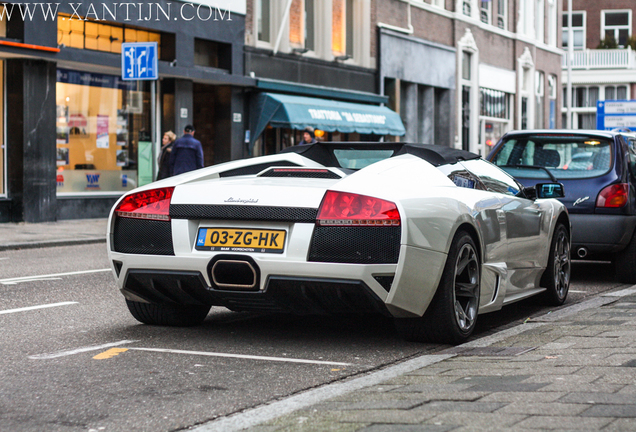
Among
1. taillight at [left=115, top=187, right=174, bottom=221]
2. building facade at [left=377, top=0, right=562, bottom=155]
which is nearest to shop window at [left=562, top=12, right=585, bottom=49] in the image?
building facade at [left=377, top=0, right=562, bottom=155]

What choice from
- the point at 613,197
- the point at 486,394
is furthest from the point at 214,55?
the point at 486,394

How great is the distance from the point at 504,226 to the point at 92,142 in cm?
1443

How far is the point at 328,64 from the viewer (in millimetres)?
26562

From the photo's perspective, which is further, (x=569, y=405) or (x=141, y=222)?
(x=141, y=222)

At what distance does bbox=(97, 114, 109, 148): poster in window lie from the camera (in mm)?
19844

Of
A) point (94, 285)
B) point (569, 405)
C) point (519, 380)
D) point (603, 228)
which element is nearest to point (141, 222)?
point (519, 380)

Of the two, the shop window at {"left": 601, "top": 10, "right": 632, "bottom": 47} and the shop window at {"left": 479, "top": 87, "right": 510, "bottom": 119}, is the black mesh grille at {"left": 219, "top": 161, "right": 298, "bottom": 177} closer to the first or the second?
the shop window at {"left": 479, "top": 87, "right": 510, "bottom": 119}

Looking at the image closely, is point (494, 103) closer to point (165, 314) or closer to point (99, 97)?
point (99, 97)

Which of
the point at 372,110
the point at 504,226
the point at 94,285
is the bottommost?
the point at 94,285

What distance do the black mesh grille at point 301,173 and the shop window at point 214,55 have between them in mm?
16734

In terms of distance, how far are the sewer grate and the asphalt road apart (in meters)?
0.20

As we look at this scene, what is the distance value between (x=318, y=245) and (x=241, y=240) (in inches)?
17.6

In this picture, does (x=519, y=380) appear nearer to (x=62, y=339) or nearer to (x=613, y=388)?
(x=613, y=388)

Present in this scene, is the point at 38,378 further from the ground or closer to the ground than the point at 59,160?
closer to the ground
